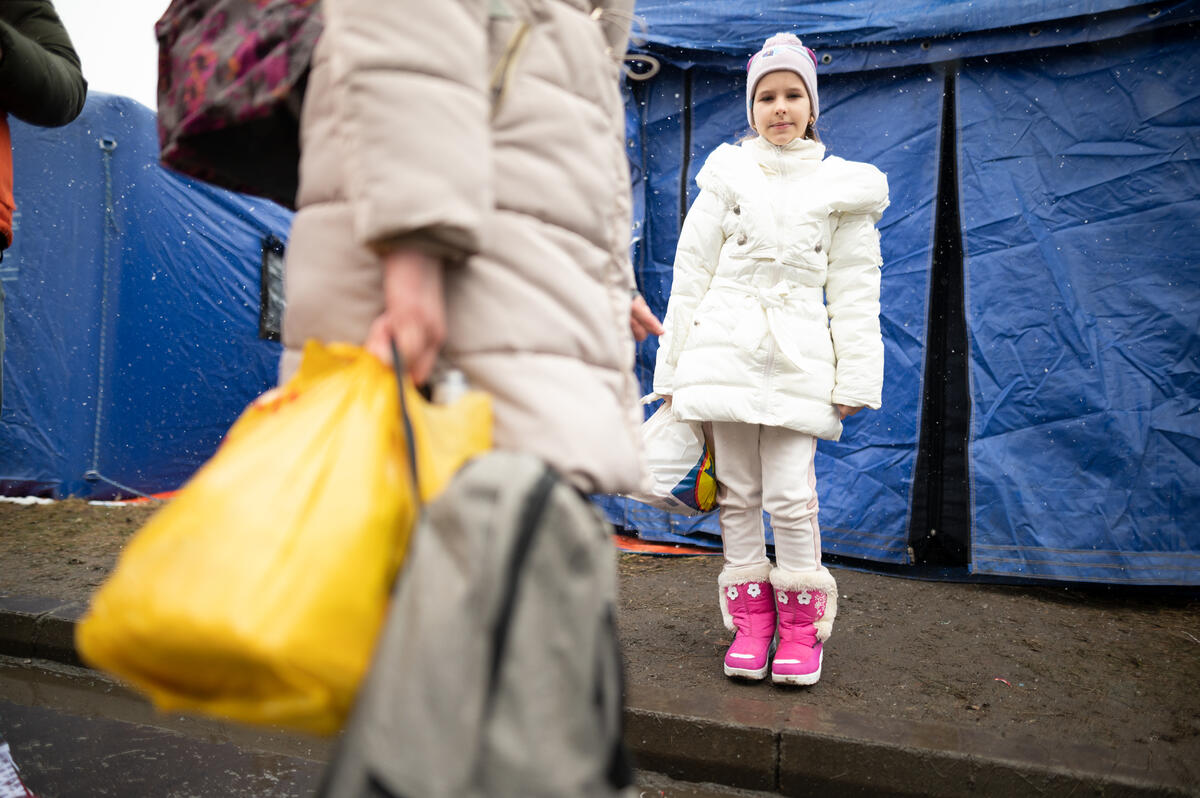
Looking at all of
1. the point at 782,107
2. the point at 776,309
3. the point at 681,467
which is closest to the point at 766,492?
the point at 681,467

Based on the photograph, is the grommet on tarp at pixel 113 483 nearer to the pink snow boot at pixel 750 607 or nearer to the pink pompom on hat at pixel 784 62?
the pink snow boot at pixel 750 607

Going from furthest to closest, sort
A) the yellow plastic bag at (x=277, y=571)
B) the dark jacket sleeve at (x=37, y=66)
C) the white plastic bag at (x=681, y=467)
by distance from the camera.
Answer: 1. the white plastic bag at (x=681, y=467)
2. the dark jacket sleeve at (x=37, y=66)
3. the yellow plastic bag at (x=277, y=571)

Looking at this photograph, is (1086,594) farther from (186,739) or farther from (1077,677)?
(186,739)

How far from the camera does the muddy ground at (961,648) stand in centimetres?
238

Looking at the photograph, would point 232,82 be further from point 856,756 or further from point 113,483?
point 113,483

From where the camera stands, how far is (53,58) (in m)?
1.84

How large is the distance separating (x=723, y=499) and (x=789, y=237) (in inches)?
32.8

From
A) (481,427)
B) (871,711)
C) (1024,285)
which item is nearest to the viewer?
(481,427)

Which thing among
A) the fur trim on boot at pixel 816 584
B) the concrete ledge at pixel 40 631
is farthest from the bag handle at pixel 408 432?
the concrete ledge at pixel 40 631

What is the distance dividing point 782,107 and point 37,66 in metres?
1.94

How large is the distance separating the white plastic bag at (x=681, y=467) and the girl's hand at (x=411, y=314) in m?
1.70

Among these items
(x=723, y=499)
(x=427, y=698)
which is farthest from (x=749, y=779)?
(x=427, y=698)

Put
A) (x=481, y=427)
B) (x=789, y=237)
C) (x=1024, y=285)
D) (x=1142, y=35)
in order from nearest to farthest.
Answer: (x=481, y=427) < (x=789, y=237) < (x=1142, y=35) < (x=1024, y=285)

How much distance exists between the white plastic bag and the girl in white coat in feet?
0.16
